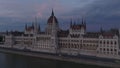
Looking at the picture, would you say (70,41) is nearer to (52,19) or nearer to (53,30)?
(53,30)

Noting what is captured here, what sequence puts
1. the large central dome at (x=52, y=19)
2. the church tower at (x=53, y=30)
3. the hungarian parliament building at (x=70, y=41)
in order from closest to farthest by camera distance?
the hungarian parliament building at (x=70, y=41)
the church tower at (x=53, y=30)
the large central dome at (x=52, y=19)

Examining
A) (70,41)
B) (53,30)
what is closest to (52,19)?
(53,30)

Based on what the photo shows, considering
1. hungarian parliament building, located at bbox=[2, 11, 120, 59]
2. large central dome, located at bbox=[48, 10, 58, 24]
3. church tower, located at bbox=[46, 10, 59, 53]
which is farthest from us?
large central dome, located at bbox=[48, 10, 58, 24]

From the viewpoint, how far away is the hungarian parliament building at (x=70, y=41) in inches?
2122

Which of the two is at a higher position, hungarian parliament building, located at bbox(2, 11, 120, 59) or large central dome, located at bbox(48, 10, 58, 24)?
large central dome, located at bbox(48, 10, 58, 24)

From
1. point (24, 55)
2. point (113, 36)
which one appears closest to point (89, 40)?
point (113, 36)

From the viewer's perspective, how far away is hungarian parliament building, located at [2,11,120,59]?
5391 centimetres

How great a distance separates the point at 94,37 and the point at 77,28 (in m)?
11.7

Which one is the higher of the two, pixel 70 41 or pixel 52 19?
pixel 52 19

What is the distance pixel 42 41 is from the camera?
232ft

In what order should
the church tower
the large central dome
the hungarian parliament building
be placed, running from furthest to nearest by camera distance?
the large central dome, the church tower, the hungarian parliament building

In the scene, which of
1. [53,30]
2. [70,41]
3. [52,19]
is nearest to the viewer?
[70,41]

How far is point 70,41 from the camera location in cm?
6500

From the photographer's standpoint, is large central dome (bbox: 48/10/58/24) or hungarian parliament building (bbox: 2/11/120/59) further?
large central dome (bbox: 48/10/58/24)
